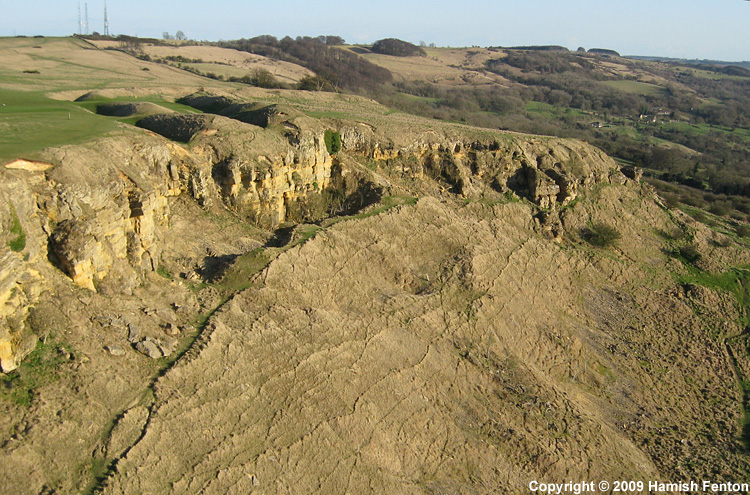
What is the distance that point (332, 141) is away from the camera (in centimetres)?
2605

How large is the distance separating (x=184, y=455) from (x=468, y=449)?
7.71m

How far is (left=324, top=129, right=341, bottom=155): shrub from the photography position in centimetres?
2588

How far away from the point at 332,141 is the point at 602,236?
16.6m

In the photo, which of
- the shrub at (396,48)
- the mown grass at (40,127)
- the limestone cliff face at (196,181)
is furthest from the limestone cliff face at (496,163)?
the shrub at (396,48)

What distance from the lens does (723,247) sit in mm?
31109

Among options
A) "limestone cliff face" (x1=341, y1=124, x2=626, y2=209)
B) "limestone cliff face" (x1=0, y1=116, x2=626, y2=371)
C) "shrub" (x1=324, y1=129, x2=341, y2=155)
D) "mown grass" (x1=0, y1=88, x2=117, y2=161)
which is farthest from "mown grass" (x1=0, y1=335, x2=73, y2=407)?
"limestone cliff face" (x1=341, y1=124, x2=626, y2=209)

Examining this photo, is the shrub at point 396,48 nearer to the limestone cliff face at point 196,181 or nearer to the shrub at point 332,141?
the limestone cliff face at point 196,181

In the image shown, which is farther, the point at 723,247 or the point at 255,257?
the point at 723,247

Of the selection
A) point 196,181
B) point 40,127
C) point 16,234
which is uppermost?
point 40,127

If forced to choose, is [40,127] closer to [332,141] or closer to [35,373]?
[35,373]

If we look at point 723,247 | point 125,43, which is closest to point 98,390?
point 723,247

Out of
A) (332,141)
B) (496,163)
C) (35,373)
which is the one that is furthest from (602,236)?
(35,373)

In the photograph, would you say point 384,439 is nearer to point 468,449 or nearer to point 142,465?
point 468,449

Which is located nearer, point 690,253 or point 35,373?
point 35,373
